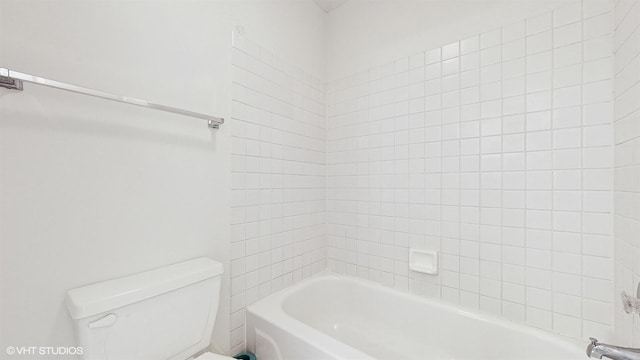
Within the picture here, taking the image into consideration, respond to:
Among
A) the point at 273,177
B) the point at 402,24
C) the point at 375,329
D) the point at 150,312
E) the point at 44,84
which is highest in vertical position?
the point at 402,24

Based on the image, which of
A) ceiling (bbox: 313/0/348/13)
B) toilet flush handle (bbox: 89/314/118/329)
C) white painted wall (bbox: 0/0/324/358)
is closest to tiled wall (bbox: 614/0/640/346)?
ceiling (bbox: 313/0/348/13)

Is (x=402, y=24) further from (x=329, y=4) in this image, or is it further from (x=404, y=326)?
(x=404, y=326)

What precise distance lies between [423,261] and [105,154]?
1669 mm

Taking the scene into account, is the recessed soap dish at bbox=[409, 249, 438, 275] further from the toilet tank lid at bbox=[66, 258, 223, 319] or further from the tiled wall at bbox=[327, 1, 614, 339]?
the toilet tank lid at bbox=[66, 258, 223, 319]

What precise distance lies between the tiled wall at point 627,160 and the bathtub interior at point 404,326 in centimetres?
33

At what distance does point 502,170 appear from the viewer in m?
1.37

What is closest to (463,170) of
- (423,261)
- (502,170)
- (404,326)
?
(502,170)

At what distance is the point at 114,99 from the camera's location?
0.92 m

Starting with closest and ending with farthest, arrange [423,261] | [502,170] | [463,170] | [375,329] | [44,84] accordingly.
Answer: [44,84] < [502,170] < [463,170] < [423,261] < [375,329]

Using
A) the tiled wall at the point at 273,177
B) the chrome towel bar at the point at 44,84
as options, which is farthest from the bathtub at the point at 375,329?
the chrome towel bar at the point at 44,84

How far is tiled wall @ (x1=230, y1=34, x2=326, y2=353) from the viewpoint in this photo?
146cm

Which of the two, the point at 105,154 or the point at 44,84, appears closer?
the point at 44,84

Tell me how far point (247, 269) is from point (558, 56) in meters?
1.88

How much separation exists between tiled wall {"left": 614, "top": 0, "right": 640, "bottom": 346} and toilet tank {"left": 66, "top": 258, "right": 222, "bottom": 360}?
1.60 metres
